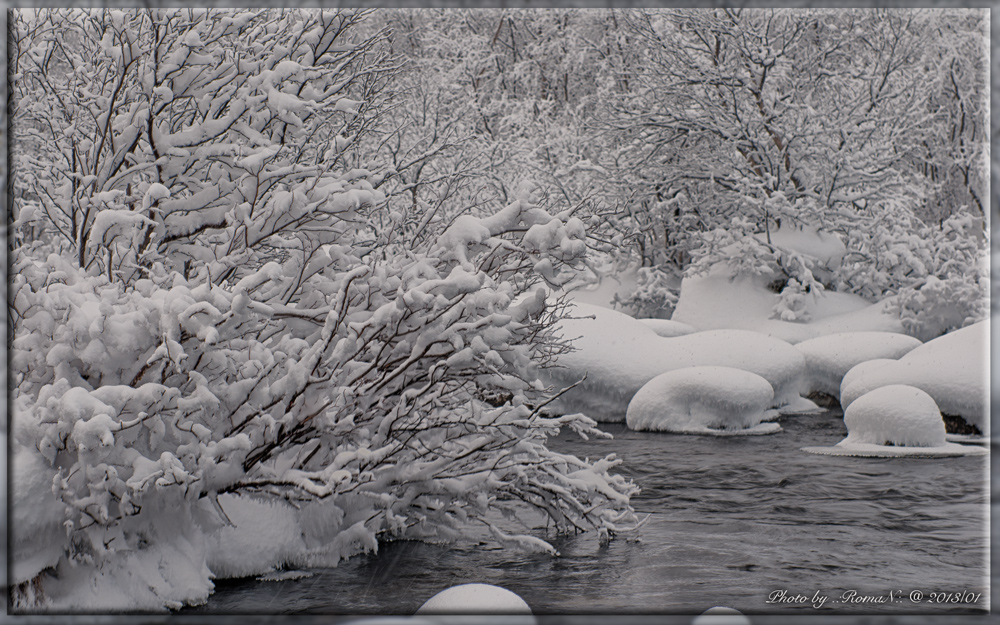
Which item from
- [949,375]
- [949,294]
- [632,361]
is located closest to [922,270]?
[949,294]

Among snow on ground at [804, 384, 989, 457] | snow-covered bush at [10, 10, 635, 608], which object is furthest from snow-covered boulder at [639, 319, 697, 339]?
snow-covered bush at [10, 10, 635, 608]

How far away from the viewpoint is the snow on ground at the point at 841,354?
1209 centimetres

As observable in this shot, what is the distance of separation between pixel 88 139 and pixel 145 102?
0.65m

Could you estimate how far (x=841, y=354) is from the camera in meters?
12.2

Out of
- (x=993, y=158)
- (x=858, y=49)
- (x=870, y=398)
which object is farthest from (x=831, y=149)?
(x=993, y=158)

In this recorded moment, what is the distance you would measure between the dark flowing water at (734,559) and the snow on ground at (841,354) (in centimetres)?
467

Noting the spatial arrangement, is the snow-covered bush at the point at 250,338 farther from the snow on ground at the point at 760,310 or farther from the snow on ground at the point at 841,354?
the snow on ground at the point at 760,310

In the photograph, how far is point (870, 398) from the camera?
9039 mm

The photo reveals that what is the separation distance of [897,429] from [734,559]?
449cm

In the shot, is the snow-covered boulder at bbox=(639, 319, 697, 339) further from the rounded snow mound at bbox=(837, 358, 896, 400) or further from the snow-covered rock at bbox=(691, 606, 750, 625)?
the snow-covered rock at bbox=(691, 606, 750, 625)

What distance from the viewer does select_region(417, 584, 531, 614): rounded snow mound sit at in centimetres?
291

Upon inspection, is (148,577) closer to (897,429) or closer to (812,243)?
(897,429)

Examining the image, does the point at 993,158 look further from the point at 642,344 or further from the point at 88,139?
the point at 642,344

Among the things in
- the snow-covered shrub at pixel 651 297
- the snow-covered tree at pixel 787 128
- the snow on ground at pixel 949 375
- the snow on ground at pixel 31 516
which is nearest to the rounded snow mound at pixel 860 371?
the snow on ground at pixel 949 375
